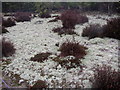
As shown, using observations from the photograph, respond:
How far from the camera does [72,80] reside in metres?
4.64

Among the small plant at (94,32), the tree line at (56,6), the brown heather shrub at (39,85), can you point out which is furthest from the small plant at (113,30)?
the tree line at (56,6)

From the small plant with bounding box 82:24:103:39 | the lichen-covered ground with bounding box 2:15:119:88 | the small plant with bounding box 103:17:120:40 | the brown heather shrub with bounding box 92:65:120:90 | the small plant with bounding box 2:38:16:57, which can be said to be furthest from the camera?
the small plant with bounding box 82:24:103:39

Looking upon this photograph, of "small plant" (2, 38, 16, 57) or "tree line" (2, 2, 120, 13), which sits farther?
"tree line" (2, 2, 120, 13)

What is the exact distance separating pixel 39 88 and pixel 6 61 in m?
2.94

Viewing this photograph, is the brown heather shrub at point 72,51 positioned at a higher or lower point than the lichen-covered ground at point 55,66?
higher

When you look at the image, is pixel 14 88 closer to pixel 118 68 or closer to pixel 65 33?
pixel 118 68

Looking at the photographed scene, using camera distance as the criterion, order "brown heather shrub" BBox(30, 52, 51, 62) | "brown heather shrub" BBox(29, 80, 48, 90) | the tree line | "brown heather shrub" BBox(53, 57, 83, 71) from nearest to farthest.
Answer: "brown heather shrub" BBox(29, 80, 48, 90)
"brown heather shrub" BBox(53, 57, 83, 71)
"brown heather shrub" BBox(30, 52, 51, 62)
the tree line

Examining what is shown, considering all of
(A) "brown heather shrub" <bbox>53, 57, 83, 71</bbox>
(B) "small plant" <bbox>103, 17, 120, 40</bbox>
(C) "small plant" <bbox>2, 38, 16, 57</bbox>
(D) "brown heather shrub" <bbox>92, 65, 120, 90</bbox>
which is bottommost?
(C) "small plant" <bbox>2, 38, 16, 57</bbox>

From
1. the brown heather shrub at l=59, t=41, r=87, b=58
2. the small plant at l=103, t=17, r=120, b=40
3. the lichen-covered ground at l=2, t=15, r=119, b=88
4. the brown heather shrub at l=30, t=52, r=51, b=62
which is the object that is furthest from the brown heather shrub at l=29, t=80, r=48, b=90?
the small plant at l=103, t=17, r=120, b=40

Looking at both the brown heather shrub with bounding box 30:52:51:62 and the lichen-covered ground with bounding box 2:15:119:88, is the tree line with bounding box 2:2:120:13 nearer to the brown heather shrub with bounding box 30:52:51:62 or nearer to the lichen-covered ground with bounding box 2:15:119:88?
the lichen-covered ground with bounding box 2:15:119:88

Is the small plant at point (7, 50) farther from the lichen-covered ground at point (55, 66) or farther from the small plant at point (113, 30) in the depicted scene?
the small plant at point (113, 30)

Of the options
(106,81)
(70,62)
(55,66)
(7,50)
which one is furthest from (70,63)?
(7,50)

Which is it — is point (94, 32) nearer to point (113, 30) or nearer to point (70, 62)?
point (113, 30)

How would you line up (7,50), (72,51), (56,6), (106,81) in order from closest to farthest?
(106,81), (72,51), (7,50), (56,6)
